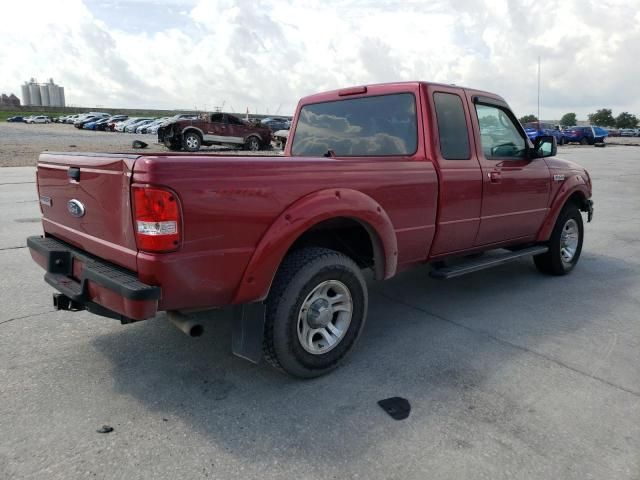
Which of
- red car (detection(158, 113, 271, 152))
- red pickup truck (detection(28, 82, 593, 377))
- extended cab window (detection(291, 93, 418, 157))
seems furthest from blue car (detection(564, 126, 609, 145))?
extended cab window (detection(291, 93, 418, 157))

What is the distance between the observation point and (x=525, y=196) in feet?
16.0

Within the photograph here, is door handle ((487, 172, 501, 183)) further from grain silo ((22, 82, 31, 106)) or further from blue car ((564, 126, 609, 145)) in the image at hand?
grain silo ((22, 82, 31, 106))

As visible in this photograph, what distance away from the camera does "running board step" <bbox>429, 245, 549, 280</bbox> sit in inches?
162

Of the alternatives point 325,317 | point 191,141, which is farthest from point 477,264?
point 191,141

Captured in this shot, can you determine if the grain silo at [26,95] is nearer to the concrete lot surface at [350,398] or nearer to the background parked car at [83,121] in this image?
the background parked car at [83,121]

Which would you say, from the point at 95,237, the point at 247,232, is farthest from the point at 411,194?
the point at 95,237

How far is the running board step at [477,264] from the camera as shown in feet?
13.5

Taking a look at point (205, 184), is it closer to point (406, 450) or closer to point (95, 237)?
point (95, 237)

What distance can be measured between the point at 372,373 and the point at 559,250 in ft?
10.4

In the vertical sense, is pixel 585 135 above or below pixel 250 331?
above

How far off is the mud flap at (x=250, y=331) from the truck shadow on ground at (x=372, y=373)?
0.28m

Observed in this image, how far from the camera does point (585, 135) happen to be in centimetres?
3988

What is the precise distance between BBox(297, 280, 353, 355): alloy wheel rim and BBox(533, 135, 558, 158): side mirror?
274 centimetres

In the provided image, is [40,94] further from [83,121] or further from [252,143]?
[252,143]
